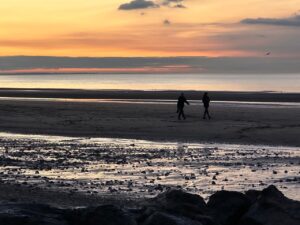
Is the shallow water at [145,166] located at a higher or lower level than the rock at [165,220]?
lower

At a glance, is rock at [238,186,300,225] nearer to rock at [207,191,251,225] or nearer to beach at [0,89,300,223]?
rock at [207,191,251,225]

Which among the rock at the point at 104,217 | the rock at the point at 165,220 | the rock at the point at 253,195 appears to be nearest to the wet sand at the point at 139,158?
the rock at the point at 253,195

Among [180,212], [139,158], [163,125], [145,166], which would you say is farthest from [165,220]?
[163,125]

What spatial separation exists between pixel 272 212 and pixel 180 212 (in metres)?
1.55

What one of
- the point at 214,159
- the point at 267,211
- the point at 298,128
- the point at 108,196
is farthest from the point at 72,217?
the point at 298,128

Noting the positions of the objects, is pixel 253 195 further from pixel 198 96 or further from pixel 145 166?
pixel 198 96

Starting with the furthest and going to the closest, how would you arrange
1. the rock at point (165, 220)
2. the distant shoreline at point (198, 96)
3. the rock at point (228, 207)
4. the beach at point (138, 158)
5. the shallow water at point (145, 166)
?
1. the distant shoreline at point (198, 96)
2. the shallow water at point (145, 166)
3. the beach at point (138, 158)
4. the rock at point (228, 207)
5. the rock at point (165, 220)

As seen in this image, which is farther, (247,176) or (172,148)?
(172,148)

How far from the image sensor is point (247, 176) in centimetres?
1688

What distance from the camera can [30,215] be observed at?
9.02 m

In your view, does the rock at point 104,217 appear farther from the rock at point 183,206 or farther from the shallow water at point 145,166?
the shallow water at point 145,166

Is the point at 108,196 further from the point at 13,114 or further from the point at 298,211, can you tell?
the point at 13,114

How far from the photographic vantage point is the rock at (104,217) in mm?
9078

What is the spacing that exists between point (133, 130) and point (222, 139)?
5.87m
